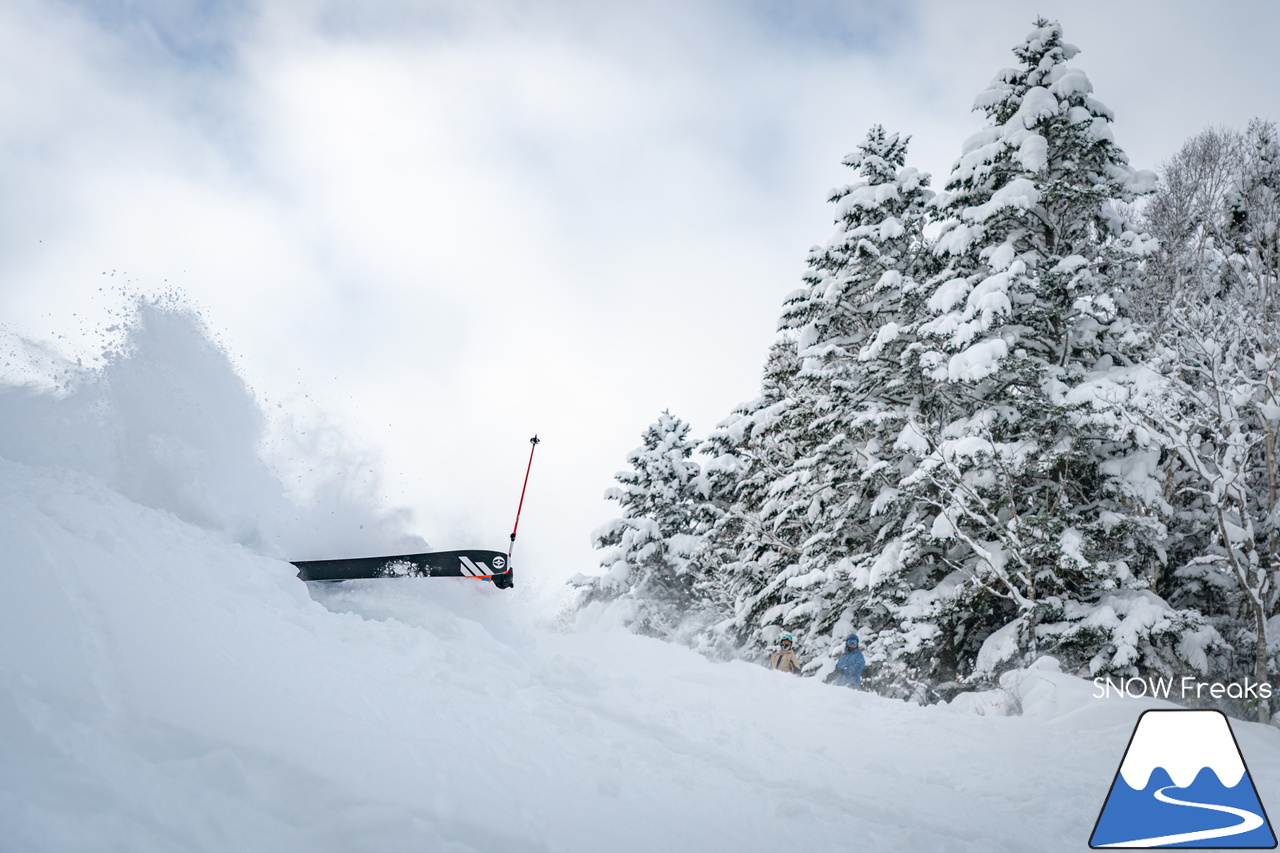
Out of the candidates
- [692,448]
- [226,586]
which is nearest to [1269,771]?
[226,586]

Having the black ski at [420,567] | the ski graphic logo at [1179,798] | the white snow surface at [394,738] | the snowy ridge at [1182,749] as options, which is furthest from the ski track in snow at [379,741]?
the black ski at [420,567]

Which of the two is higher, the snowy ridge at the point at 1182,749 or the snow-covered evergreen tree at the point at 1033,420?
the snow-covered evergreen tree at the point at 1033,420

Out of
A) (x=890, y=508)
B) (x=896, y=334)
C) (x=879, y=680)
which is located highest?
(x=896, y=334)

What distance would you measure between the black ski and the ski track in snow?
1434mm

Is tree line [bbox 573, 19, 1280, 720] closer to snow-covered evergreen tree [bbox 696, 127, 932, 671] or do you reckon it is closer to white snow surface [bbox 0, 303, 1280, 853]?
snow-covered evergreen tree [bbox 696, 127, 932, 671]

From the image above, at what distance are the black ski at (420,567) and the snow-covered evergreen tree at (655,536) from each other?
1315 cm

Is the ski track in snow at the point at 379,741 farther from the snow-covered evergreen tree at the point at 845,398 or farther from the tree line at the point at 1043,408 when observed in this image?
the snow-covered evergreen tree at the point at 845,398

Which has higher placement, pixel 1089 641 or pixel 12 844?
pixel 1089 641

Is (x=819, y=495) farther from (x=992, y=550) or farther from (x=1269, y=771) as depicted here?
(x=1269, y=771)

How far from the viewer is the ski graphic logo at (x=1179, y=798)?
4.01m

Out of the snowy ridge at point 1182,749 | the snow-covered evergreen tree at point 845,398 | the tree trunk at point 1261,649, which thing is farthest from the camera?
the snow-covered evergreen tree at point 845,398

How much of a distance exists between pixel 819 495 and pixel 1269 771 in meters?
8.99

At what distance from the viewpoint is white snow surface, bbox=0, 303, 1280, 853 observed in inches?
105

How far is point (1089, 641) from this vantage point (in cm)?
1027
